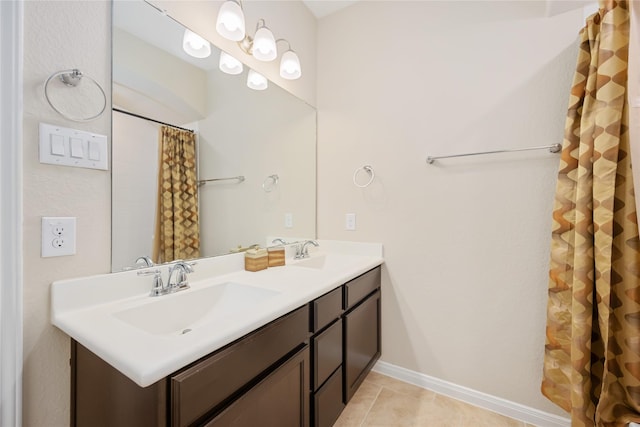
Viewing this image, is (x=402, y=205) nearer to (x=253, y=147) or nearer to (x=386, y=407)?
(x=253, y=147)

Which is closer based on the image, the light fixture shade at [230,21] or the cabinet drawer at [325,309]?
the cabinet drawer at [325,309]

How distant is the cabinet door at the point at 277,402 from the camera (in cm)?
77

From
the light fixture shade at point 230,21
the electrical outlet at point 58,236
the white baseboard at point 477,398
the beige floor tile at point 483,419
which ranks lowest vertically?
the beige floor tile at point 483,419

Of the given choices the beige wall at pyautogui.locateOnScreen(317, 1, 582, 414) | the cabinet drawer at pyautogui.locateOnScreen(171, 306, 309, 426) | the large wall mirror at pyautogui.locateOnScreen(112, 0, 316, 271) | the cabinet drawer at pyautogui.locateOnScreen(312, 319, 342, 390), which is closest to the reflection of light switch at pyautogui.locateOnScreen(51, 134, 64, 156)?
the large wall mirror at pyautogui.locateOnScreen(112, 0, 316, 271)

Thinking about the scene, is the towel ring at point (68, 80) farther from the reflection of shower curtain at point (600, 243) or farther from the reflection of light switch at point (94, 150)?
the reflection of shower curtain at point (600, 243)

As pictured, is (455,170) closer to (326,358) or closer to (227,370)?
(326,358)

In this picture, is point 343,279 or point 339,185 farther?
point 339,185

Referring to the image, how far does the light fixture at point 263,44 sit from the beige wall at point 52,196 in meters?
0.72

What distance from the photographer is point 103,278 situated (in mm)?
956

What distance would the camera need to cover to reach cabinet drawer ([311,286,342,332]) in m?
1.13

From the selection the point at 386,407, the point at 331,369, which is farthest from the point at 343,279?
the point at 386,407

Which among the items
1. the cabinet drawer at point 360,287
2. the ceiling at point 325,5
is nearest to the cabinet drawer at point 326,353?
the cabinet drawer at point 360,287

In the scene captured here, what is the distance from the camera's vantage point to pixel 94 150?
0.94 metres

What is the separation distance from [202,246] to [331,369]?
86 cm
